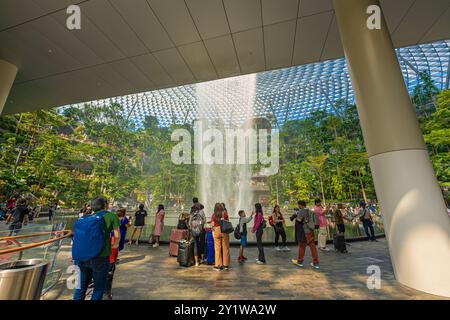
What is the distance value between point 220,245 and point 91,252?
3.40 m

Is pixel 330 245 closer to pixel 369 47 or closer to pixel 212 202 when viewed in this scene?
pixel 369 47

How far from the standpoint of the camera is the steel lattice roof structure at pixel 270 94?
1163 inches

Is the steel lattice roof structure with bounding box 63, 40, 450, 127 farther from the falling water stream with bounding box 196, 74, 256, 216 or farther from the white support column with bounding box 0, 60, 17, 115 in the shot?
the white support column with bounding box 0, 60, 17, 115

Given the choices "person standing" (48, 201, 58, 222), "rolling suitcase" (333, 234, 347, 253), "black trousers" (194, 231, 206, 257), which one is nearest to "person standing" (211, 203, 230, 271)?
"black trousers" (194, 231, 206, 257)

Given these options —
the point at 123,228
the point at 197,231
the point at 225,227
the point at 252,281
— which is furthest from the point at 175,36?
the point at 252,281

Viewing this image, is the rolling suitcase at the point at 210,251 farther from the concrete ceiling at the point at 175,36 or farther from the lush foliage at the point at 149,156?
the lush foliage at the point at 149,156

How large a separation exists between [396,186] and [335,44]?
183 inches

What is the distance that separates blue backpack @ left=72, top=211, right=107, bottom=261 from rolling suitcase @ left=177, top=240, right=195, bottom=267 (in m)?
3.07

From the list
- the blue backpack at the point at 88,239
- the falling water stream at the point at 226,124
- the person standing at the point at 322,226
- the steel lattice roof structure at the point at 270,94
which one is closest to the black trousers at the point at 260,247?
the person standing at the point at 322,226

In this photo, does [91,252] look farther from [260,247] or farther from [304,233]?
[304,233]

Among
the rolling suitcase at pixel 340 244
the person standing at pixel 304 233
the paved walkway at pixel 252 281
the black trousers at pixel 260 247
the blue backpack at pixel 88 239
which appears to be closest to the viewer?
the blue backpack at pixel 88 239

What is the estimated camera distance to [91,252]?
8.93ft

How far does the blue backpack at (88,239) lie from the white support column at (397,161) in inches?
182

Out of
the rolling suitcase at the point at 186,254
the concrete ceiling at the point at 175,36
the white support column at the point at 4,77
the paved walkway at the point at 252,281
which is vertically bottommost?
the paved walkway at the point at 252,281
